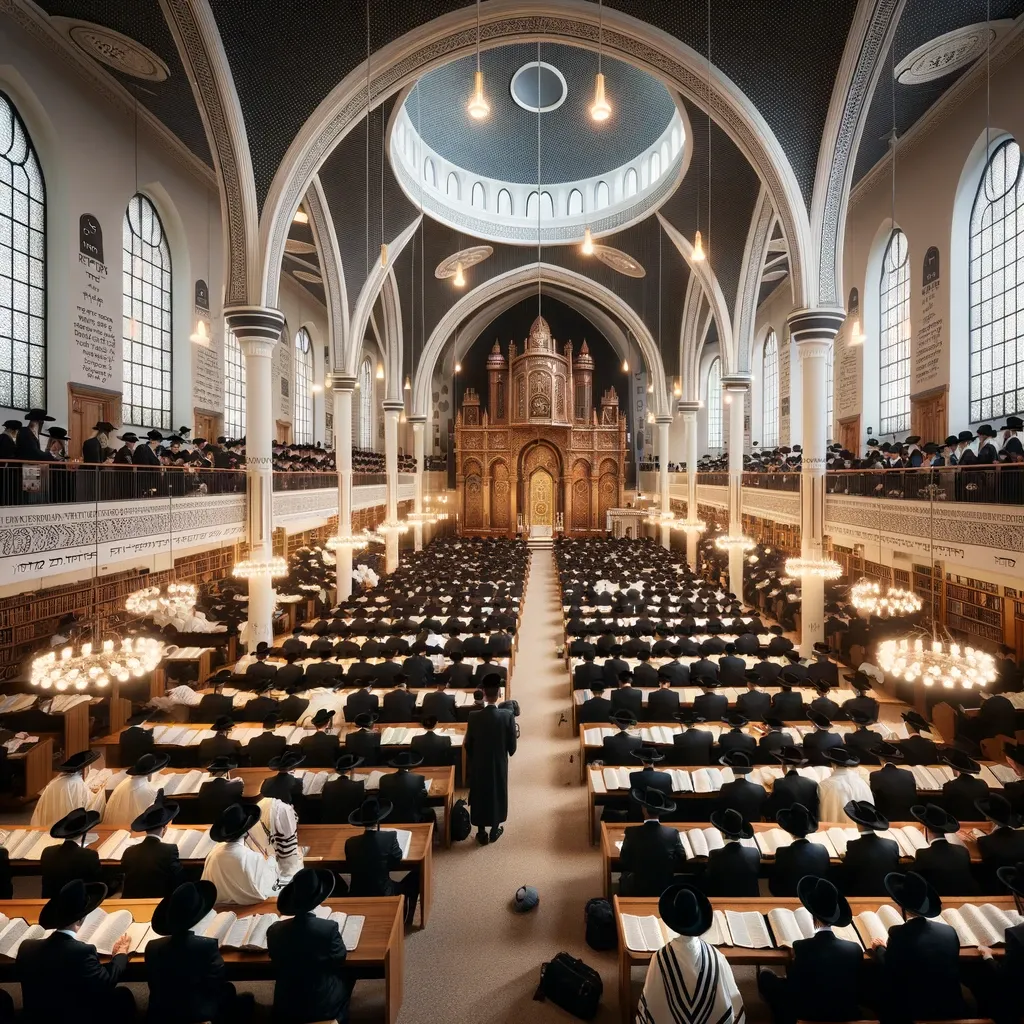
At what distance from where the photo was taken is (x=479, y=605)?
1647 centimetres

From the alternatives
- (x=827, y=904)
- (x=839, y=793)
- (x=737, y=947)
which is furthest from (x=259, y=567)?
(x=827, y=904)

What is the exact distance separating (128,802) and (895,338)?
837 inches

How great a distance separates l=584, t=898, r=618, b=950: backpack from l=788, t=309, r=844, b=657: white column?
9.84 meters

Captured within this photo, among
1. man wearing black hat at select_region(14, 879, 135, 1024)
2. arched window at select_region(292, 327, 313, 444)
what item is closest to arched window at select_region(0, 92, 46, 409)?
man wearing black hat at select_region(14, 879, 135, 1024)

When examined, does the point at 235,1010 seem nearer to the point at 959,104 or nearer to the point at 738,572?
the point at 738,572

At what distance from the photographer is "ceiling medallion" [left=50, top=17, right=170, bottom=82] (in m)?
12.5

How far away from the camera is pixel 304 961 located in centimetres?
392

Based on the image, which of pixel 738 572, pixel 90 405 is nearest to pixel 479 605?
pixel 738 572

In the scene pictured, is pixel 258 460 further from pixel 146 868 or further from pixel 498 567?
pixel 498 567

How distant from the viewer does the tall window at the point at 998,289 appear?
543 inches

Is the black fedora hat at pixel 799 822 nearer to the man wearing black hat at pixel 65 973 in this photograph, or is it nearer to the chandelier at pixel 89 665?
the man wearing black hat at pixel 65 973

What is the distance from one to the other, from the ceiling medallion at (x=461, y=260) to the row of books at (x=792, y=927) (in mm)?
26995

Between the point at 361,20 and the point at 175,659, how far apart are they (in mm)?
12652

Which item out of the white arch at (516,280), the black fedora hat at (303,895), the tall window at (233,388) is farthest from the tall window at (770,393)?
the black fedora hat at (303,895)
